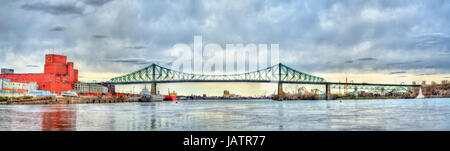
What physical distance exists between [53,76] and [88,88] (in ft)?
67.3

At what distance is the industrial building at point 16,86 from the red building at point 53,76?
7.60ft

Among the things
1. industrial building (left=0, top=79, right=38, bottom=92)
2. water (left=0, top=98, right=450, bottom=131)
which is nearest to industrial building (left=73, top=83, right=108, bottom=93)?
industrial building (left=0, top=79, right=38, bottom=92)

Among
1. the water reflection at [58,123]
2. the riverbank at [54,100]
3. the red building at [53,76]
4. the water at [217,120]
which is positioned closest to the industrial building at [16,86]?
the red building at [53,76]

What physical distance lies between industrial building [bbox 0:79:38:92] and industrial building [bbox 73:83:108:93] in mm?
10821

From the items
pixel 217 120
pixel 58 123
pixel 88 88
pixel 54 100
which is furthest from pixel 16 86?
pixel 217 120

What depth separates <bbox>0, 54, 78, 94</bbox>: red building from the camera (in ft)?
243

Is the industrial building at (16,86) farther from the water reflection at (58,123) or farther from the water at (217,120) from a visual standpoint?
the water reflection at (58,123)

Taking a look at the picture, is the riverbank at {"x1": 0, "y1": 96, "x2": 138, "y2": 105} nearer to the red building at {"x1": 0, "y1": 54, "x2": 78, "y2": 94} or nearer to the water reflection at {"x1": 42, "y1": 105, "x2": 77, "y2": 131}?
the red building at {"x1": 0, "y1": 54, "x2": 78, "y2": 94}

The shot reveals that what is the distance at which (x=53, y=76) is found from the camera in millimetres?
75625
